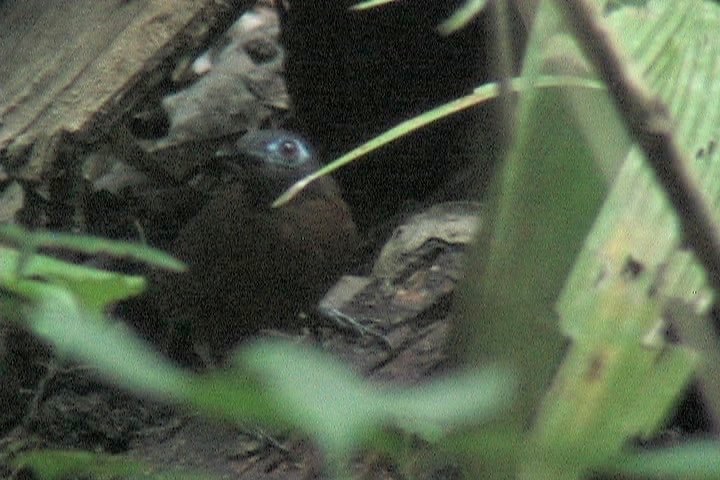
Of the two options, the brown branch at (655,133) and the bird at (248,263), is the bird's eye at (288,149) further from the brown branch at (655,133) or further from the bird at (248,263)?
the brown branch at (655,133)

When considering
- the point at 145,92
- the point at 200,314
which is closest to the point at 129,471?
the point at 145,92

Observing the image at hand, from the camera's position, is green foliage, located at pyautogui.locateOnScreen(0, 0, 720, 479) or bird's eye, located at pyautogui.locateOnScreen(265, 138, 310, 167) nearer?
green foliage, located at pyautogui.locateOnScreen(0, 0, 720, 479)

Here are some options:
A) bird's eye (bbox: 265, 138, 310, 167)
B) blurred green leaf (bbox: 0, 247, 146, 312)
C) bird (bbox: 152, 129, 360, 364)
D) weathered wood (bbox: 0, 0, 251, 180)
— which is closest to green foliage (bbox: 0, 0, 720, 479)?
blurred green leaf (bbox: 0, 247, 146, 312)

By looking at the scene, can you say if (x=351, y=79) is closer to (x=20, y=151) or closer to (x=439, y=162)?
(x=439, y=162)

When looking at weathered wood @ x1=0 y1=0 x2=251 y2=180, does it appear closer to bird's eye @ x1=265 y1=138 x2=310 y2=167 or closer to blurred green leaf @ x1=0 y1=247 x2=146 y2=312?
bird's eye @ x1=265 y1=138 x2=310 y2=167

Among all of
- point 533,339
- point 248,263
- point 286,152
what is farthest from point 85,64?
point 533,339

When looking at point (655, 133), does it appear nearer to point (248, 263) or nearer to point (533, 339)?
point (533, 339)

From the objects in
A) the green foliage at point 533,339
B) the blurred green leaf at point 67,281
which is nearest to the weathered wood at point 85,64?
the green foliage at point 533,339
